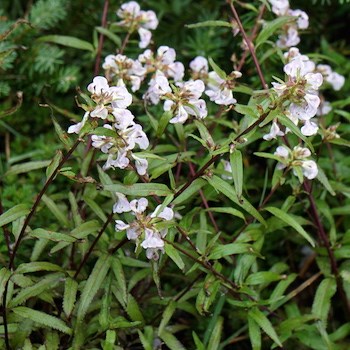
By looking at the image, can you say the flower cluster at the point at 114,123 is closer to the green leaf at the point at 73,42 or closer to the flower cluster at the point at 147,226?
the flower cluster at the point at 147,226

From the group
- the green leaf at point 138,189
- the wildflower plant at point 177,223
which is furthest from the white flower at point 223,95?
the green leaf at point 138,189

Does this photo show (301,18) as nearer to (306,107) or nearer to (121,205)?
(306,107)

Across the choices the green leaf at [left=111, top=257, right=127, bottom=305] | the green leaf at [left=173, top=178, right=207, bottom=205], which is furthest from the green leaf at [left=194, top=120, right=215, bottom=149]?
the green leaf at [left=111, top=257, right=127, bottom=305]

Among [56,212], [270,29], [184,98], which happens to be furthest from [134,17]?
[56,212]

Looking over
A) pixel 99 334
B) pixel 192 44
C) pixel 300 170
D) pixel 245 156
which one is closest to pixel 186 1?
pixel 192 44

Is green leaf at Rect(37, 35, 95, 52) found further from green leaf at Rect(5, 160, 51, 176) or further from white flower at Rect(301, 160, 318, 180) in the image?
white flower at Rect(301, 160, 318, 180)

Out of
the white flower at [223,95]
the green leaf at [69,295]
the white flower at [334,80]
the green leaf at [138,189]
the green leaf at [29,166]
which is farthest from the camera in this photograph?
the white flower at [334,80]
